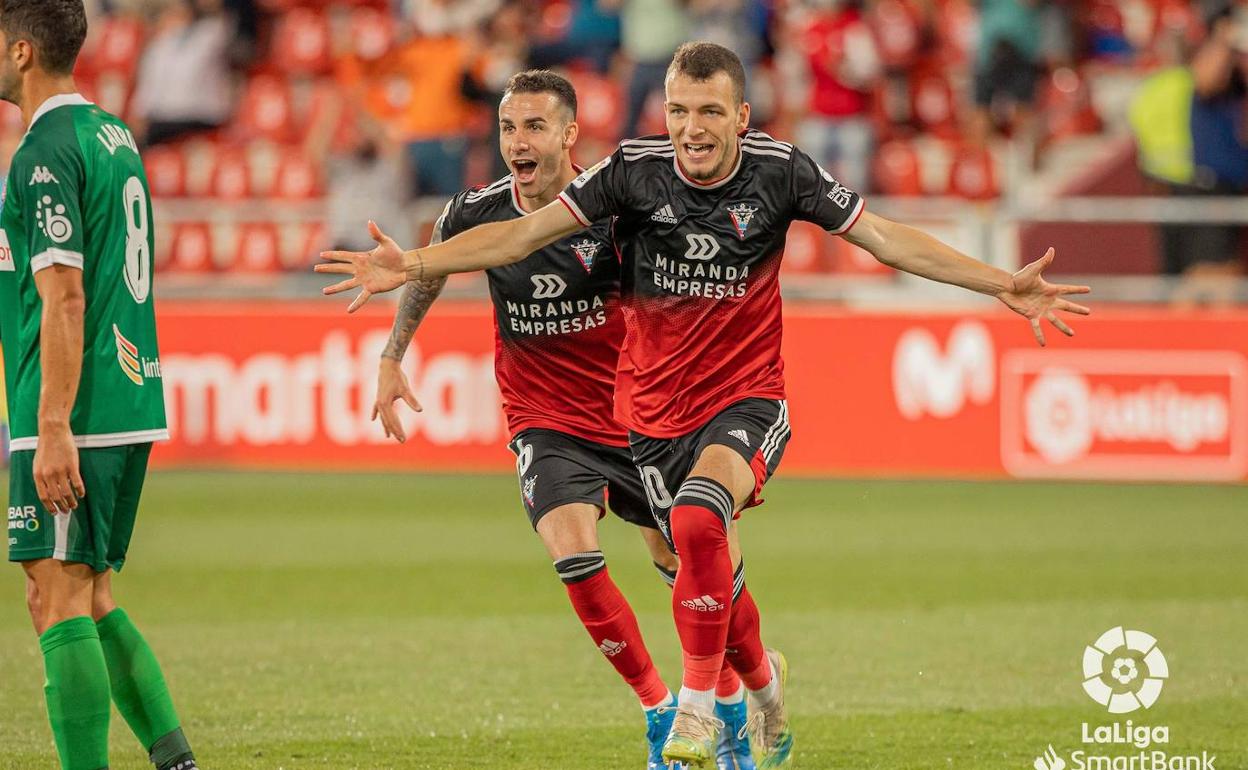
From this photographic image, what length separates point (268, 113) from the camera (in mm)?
19469

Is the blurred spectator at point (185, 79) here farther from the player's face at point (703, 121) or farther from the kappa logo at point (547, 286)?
the player's face at point (703, 121)

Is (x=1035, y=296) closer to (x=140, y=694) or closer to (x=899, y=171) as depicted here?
(x=140, y=694)

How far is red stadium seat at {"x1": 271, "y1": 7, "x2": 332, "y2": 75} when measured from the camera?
20062 millimetres

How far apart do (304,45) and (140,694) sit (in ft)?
50.6

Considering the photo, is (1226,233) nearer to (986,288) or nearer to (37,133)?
(986,288)

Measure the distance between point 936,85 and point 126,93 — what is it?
8.83 m

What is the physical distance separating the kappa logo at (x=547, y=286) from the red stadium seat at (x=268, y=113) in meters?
13.1

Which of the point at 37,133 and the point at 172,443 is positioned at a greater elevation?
the point at 37,133

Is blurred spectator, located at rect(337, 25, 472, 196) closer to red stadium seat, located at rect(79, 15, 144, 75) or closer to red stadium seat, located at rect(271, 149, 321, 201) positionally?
red stadium seat, located at rect(271, 149, 321, 201)

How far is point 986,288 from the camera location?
6180 millimetres

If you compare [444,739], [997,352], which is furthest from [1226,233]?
[444,739]

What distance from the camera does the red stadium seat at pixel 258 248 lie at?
1706cm

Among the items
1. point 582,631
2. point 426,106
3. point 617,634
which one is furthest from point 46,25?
point 426,106

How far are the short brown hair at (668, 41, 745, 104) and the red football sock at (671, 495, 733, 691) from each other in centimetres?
145
